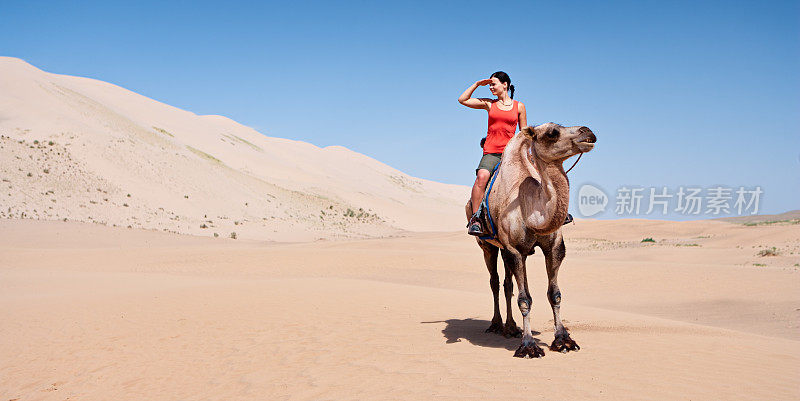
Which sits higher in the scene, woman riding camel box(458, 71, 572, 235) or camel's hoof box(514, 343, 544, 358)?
woman riding camel box(458, 71, 572, 235)

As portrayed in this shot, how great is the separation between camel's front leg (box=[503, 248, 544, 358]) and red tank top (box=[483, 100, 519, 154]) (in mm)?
1686

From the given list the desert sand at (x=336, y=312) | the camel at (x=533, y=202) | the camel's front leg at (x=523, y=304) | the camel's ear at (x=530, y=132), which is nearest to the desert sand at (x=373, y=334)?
the desert sand at (x=336, y=312)

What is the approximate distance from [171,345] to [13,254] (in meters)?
16.2

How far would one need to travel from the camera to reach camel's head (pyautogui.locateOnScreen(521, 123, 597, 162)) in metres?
5.86

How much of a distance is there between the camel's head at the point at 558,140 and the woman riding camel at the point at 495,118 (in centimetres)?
140

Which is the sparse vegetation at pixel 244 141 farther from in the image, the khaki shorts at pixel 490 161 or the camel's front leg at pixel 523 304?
the camel's front leg at pixel 523 304

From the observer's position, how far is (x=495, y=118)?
779 centimetres

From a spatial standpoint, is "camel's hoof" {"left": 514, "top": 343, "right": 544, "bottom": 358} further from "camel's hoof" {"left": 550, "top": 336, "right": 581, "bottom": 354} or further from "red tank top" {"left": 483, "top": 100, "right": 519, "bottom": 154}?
"red tank top" {"left": 483, "top": 100, "right": 519, "bottom": 154}

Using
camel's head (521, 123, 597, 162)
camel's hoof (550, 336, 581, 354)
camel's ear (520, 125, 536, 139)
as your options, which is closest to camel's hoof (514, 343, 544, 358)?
camel's hoof (550, 336, 581, 354)

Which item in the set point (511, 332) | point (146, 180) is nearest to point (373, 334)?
point (511, 332)

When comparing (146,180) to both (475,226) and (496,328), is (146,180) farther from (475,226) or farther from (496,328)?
(475,226)

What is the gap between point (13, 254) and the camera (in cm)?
2030

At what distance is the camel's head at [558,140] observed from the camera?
5859mm

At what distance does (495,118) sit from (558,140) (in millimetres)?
1840
